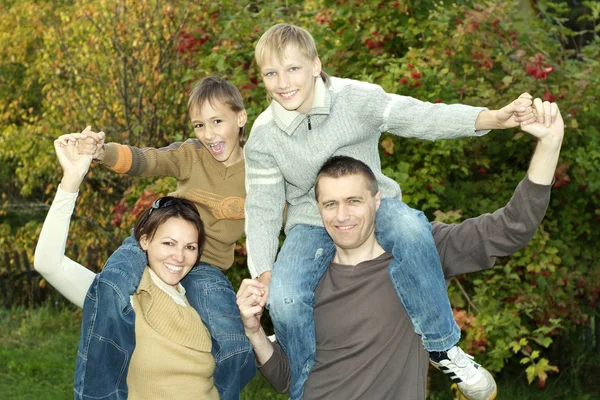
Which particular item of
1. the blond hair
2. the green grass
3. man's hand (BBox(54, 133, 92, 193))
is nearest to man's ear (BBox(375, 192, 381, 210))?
the blond hair

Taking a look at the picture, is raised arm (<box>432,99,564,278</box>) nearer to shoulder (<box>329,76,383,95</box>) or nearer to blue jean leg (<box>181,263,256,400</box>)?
shoulder (<box>329,76,383,95</box>)

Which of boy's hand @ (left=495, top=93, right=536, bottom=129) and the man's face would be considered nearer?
boy's hand @ (left=495, top=93, right=536, bottom=129)

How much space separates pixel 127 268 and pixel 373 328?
3.09 feet

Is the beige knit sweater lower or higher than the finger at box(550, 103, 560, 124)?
lower

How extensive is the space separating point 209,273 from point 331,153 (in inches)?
28.7

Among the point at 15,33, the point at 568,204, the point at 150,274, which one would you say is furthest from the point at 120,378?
the point at 15,33

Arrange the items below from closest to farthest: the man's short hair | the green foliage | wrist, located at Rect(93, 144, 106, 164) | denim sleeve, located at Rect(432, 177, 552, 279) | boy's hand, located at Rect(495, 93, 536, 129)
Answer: boy's hand, located at Rect(495, 93, 536, 129)
denim sleeve, located at Rect(432, 177, 552, 279)
the man's short hair
wrist, located at Rect(93, 144, 106, 164)
the green foliage

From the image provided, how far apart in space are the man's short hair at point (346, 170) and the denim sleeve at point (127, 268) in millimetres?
709

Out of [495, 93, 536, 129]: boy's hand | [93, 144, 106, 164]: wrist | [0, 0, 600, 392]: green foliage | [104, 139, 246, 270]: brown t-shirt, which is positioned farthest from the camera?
[0, 0, 600, 392]: green foliage

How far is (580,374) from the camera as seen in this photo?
819cm

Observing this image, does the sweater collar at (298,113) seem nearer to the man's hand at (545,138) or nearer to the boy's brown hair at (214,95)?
the boy's brown hair at (214,95)

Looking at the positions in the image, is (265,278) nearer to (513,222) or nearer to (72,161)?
(72,161)

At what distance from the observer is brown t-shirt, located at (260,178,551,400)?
3615 mm

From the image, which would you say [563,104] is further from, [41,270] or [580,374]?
[41,270]
